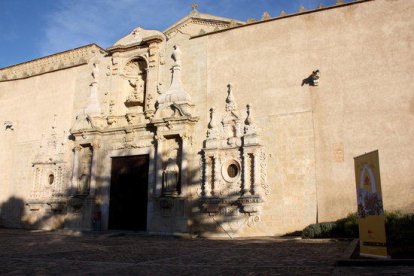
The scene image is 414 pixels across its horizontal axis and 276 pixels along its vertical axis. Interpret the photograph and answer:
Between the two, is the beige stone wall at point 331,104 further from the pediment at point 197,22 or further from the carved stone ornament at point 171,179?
the pediment at point 197,22

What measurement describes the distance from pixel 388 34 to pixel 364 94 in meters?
1.91

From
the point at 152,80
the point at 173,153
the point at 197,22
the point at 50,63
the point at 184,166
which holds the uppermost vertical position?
the point at 197,22

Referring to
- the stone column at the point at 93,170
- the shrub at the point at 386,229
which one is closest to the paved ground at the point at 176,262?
the shrub at the point at 386,229

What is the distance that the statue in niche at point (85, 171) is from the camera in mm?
15344

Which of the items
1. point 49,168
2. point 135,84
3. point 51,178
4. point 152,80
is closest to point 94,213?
point 51,178

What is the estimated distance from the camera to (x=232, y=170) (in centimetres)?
1288

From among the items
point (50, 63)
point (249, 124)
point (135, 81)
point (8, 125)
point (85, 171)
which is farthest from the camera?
point (50, 63)

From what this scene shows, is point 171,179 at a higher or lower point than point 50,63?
lower

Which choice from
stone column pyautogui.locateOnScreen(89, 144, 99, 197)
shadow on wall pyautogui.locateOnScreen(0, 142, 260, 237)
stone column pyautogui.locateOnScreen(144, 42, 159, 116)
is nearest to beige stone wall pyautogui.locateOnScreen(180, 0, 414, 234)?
shadow on wall pyautogui.locateOnScreen(0, 142, 260, 237)

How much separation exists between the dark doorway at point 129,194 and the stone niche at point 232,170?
8.01 ft

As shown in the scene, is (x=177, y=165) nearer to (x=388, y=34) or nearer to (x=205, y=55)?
(x=205, y=55)

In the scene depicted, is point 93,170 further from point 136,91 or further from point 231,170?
point 231,170

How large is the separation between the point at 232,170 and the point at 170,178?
2142 mm

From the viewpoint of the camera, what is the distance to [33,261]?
6.90 m
